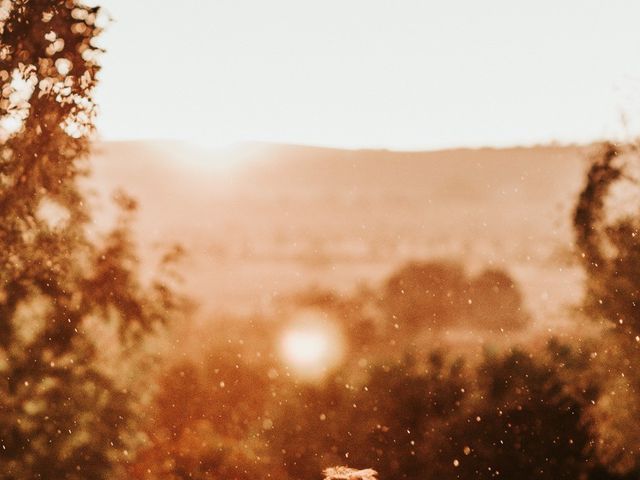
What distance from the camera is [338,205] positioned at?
3334 inches

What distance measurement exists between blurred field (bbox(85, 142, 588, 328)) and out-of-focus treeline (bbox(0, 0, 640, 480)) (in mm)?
32678

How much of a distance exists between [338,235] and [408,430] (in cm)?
5669

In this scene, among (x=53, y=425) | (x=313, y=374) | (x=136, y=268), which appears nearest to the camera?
(x=53, y=425)

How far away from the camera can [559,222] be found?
1936cm

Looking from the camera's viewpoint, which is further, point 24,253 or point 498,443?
point 498,443

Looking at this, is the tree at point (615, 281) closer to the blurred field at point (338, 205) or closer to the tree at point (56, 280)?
the tree at point (56, 280)

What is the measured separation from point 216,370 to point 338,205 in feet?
199

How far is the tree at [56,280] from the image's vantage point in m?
10.3

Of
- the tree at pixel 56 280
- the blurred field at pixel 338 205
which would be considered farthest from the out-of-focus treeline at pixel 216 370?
the blurred field at pixel 338 205

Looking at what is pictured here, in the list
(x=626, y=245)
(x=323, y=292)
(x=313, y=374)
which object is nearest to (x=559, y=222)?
(x=626, y=245)

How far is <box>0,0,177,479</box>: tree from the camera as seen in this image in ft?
33.9

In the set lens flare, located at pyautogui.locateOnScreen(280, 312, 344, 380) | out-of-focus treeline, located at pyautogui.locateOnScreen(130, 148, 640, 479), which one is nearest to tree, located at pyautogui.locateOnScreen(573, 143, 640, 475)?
out-of-focus treeline, located at pyautogui.locateOnScreen(130, 148, 640, 479)

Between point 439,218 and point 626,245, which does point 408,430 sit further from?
point 439,218

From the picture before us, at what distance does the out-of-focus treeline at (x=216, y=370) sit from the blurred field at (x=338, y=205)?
32678 millimetres
